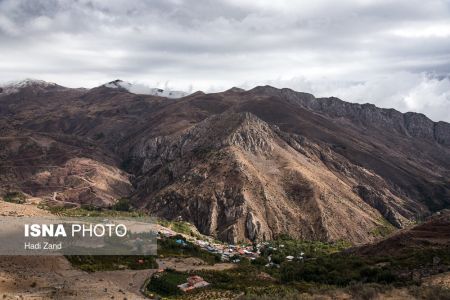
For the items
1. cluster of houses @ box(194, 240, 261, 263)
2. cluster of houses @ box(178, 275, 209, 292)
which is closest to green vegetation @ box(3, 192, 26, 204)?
cluster of houses @ box(194, 240, 261, 263)

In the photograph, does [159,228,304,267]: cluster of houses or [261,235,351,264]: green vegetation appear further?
[261,235,351,264]: green vegetation

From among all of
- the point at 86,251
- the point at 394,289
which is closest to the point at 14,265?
the point at 86,251

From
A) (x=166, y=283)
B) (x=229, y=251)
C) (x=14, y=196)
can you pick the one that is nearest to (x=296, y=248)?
(x=229, y=251)

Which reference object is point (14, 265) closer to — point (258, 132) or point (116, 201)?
point (116, 201)

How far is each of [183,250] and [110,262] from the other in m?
23.9

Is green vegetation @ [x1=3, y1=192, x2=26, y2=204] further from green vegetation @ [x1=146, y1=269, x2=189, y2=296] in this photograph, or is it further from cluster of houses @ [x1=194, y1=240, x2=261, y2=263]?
green vegetation @ [x1=146, y1=269, x2=189, y2=296]

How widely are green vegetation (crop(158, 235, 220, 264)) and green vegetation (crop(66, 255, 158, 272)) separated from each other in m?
9.84

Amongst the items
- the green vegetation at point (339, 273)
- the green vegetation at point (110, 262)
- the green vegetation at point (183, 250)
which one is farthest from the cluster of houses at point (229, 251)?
the green vegetation at point (110, 262)

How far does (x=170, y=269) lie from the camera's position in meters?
87.1

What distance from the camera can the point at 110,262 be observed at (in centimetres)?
8638

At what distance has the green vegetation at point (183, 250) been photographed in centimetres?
10295

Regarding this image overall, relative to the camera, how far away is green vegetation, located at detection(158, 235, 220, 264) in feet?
338

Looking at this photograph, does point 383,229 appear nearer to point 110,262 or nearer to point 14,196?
point 110,262

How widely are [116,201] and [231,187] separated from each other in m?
50.6
